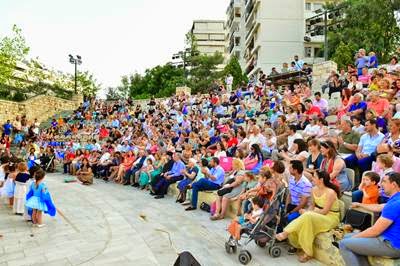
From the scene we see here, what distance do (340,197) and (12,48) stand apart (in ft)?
121

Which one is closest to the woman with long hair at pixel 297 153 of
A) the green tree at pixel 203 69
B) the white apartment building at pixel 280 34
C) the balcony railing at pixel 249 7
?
the white apartment building at pixel 280 34

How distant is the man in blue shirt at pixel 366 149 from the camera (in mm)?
7277

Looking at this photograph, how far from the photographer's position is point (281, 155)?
9094 mm

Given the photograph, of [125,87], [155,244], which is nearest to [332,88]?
[155,244]

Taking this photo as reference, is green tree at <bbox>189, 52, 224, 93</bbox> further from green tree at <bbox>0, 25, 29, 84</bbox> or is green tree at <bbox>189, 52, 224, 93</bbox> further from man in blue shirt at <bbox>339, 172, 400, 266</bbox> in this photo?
man in blue shirt at <bbox>339, 172, 400, 266</bbox>

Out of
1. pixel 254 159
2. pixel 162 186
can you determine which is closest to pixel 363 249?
pixel 254 159

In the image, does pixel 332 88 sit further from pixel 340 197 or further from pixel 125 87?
pixel 125 87

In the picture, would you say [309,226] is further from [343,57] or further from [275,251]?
[343,57]

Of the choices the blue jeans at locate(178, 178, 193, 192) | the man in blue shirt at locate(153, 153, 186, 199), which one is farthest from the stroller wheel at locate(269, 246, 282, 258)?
the man in blue shirt at locate(153, 153, 186, 199)

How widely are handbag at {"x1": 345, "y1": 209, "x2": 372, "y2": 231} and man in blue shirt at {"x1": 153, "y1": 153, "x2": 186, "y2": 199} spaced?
6747mm

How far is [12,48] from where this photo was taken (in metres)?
37.1

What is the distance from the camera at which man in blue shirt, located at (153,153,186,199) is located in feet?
38.7

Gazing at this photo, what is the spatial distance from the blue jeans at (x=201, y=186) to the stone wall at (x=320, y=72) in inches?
387

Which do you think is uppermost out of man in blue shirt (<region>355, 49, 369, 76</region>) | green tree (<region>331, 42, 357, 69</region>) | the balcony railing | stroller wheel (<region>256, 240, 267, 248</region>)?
the balcony railing
